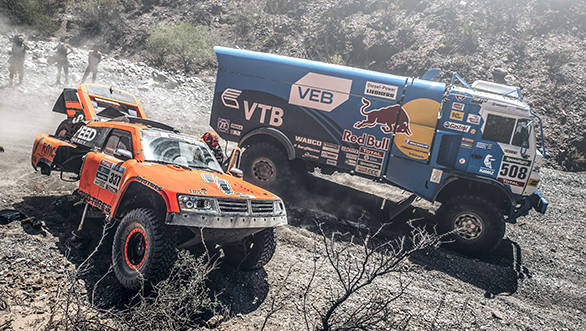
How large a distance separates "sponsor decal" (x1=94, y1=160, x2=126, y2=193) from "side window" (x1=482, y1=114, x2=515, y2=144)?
21.3ft

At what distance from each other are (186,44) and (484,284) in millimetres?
19268

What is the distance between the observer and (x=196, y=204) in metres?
3.78

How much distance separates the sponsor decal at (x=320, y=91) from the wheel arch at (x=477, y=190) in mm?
2761

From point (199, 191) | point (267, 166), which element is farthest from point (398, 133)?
point (199, 191)

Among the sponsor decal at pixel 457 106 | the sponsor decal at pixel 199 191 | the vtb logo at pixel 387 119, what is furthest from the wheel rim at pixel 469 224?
the sponsor decal at pixel 199 191

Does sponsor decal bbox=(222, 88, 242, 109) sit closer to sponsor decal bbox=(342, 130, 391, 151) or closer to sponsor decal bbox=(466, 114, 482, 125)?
sponsor decal bbox=(342, 130, 391, 151)

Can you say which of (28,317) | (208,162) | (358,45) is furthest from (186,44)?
(28,317)

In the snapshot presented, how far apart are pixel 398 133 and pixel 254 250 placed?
4160 millimetres

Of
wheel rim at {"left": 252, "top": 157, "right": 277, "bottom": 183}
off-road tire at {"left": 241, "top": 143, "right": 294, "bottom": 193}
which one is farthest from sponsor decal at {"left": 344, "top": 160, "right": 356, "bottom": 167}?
wheel rim at {"left": 252, "top": 157, "right": 277, "bottom": 183}

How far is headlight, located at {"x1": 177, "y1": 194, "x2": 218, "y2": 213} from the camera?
12.1 ft

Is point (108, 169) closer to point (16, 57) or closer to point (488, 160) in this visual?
point (488, 160)

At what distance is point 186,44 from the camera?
20.4 meters

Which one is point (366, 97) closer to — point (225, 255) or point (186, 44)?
point (225, 255)

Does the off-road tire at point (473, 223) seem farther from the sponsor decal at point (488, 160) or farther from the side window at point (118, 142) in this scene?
the side window at point (118, 142)
